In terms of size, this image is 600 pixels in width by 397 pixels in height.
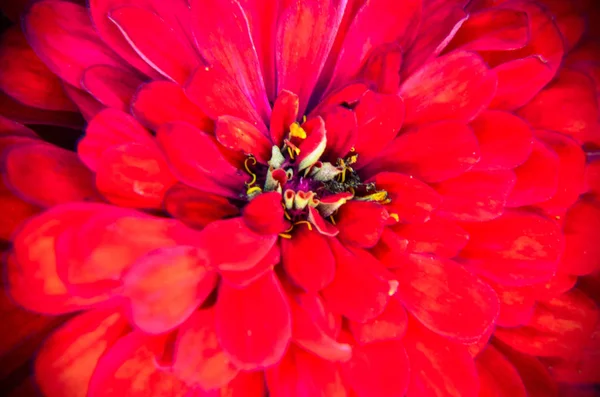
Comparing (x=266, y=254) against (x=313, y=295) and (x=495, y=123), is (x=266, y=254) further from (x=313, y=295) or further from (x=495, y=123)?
(x=495, y=123)

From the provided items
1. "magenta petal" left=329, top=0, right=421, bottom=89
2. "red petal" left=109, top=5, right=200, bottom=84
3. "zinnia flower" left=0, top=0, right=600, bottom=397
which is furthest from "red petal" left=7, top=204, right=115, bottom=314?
"magenta petal" left=329, top=0, right=421, bottom=89

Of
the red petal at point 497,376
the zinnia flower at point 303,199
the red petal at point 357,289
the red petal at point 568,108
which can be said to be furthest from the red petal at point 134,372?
the red petal at point 568,108

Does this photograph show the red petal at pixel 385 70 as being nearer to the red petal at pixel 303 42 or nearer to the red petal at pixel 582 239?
the red petal at pixel 303 42

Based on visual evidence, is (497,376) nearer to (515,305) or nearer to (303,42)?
(515,305)

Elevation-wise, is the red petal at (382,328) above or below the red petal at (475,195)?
below

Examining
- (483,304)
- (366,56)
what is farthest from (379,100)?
(483,304)

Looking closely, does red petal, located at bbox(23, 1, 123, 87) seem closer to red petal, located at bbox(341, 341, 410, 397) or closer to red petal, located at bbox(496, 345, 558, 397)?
red petal, located at bbox(341, 341, 410, 397)

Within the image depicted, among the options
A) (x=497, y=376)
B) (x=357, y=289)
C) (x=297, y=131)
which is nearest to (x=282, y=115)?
(x=297, y=131)
